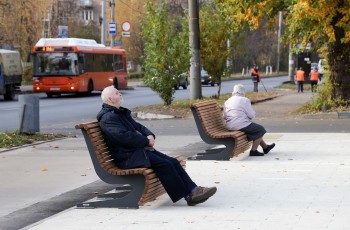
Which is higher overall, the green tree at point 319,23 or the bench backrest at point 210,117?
the green tree at point 319,23

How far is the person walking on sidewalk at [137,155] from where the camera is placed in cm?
1104

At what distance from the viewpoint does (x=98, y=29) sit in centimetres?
9588

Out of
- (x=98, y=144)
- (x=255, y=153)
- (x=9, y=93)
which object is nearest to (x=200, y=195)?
(x=98, y=144)

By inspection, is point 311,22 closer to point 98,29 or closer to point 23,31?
point 23,31

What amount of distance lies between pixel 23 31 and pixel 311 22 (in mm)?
42582

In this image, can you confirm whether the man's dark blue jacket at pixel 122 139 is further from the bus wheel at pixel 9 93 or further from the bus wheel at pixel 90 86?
the bus wheel at pixel 90 86

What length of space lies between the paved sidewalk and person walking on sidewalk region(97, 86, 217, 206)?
0.18 meters

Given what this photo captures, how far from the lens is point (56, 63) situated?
5078 centimetres

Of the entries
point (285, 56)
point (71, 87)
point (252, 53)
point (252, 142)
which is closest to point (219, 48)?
point (71, 87)

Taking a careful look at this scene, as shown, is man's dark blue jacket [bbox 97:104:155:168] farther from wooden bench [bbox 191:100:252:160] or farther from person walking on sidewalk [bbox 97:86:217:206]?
wooden bench [bbox 191:100:252:160]

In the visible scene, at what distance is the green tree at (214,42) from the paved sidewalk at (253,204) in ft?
82.5

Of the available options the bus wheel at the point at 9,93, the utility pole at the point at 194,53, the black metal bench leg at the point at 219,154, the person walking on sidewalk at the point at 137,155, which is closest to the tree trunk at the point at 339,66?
the utility pole at the point at 194,53

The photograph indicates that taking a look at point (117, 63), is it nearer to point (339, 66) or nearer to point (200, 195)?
point (339, 66)

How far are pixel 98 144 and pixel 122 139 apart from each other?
0.27 metres
